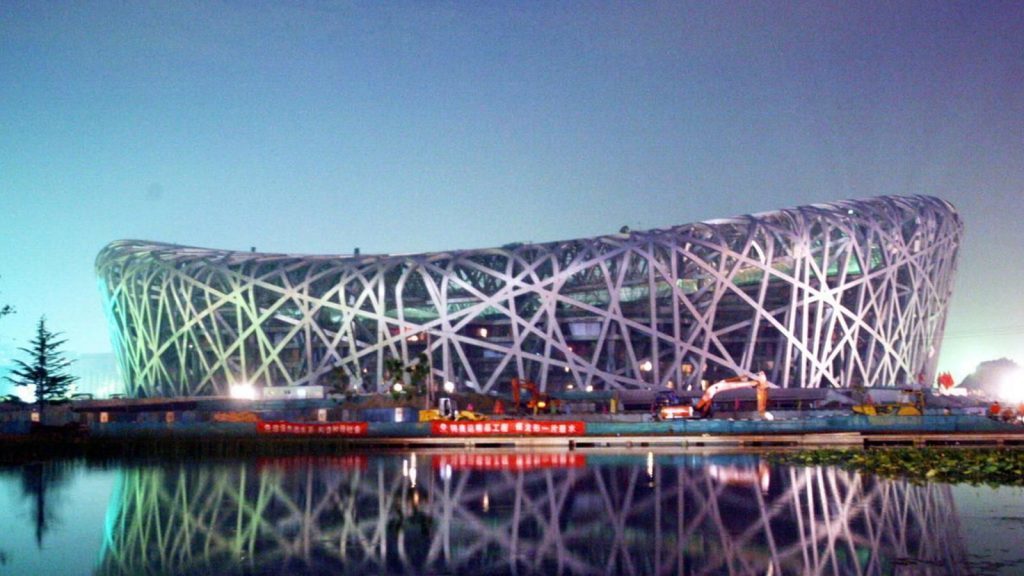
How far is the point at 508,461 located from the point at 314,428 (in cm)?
1528

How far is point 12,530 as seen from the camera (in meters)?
21.8

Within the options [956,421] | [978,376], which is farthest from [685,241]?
[978,376]

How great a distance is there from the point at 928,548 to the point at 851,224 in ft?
218

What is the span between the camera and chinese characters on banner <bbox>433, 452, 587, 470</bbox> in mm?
35062

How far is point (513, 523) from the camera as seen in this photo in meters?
21.1

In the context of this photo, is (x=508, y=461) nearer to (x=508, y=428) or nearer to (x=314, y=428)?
(x=508, y=428)

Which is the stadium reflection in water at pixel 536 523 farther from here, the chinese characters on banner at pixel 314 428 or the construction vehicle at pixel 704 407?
the construction vehicle at pixel 704 407

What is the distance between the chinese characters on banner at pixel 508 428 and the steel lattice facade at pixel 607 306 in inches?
1258

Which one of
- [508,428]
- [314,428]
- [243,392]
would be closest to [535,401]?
[508,428]

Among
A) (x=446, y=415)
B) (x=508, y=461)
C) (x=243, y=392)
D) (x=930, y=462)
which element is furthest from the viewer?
(x=243, y=392)

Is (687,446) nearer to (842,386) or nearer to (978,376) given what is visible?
(842,386)

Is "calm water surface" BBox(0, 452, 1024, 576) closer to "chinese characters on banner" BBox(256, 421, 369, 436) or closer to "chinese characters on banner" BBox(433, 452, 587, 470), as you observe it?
"chinese characters on banner" BBox(433, 452, 587, 470)

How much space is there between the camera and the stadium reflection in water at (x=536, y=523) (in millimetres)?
16703

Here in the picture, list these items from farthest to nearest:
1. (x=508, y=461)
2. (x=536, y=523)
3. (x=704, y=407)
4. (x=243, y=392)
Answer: (x=243, y=392)
(x=704, y=407)
(x=508, y=461)
(x=536, y=523)
